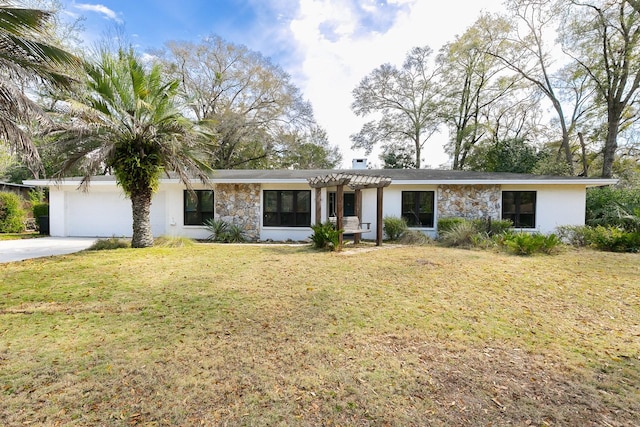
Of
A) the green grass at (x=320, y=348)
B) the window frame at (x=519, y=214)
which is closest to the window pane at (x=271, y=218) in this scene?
the green grass at (x=320, y=348)

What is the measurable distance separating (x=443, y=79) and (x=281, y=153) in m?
15.0

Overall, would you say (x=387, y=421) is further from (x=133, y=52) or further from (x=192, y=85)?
(x=192, y=85)

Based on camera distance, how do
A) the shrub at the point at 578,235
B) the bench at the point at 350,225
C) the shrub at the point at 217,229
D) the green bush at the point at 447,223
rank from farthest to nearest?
the shrub at the point at 217,229
the green bush at the point at 447,223
the bench at the point at 350,225
the shrub at the point at 578,235

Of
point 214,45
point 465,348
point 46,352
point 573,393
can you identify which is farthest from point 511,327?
point 214,45

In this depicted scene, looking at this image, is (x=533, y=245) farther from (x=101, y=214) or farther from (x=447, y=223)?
(x=101, y=214)

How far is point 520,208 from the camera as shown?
11.9 metres

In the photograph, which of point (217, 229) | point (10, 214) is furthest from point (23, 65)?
point (10, 214)

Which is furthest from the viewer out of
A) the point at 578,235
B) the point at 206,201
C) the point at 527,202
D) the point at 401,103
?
the point at 401,103

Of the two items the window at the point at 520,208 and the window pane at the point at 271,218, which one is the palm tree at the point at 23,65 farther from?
the window at the point at 520,208

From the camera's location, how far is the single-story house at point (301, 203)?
11648mm

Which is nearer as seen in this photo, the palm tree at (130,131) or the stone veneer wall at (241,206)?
the palm tree at (130,131)

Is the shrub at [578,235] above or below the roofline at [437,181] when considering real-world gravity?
below

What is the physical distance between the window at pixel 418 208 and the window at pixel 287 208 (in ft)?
13.5

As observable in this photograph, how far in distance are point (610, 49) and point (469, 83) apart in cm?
862
